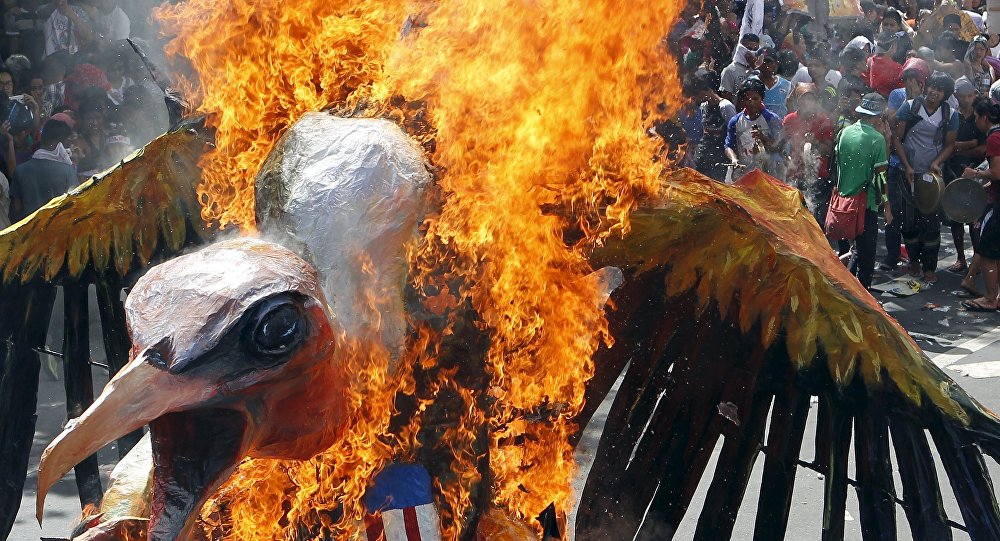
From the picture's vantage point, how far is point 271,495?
8.91ft

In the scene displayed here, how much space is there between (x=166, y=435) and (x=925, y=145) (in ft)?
27.6

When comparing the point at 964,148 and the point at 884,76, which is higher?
the point at 884,76

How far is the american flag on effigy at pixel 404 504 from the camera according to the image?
2.70m

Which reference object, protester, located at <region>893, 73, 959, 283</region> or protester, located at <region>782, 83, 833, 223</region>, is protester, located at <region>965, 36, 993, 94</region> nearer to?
protester, located at <region>893, 73, 959, 283</region>

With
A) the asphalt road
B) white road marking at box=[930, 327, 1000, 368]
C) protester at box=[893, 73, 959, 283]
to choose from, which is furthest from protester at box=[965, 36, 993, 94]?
white road marking at box=[930, 327, 1000, 368]

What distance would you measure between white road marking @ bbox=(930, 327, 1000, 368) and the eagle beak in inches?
249

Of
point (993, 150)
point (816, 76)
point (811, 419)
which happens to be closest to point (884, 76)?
point (816, 76)

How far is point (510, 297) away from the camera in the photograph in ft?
8.79

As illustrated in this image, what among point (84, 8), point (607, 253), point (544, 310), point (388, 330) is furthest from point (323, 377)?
point (84, 8)

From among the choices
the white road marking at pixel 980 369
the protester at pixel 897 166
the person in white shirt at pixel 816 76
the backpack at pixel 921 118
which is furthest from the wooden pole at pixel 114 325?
the person in white shirt at pixel 816 76

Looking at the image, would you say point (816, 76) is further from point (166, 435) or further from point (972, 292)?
point (166, 435)

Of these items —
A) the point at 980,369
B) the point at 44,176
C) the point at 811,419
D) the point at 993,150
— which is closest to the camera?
the point at 811,419

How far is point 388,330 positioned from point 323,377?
269mm

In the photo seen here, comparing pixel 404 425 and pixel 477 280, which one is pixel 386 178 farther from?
pixel 404 425
